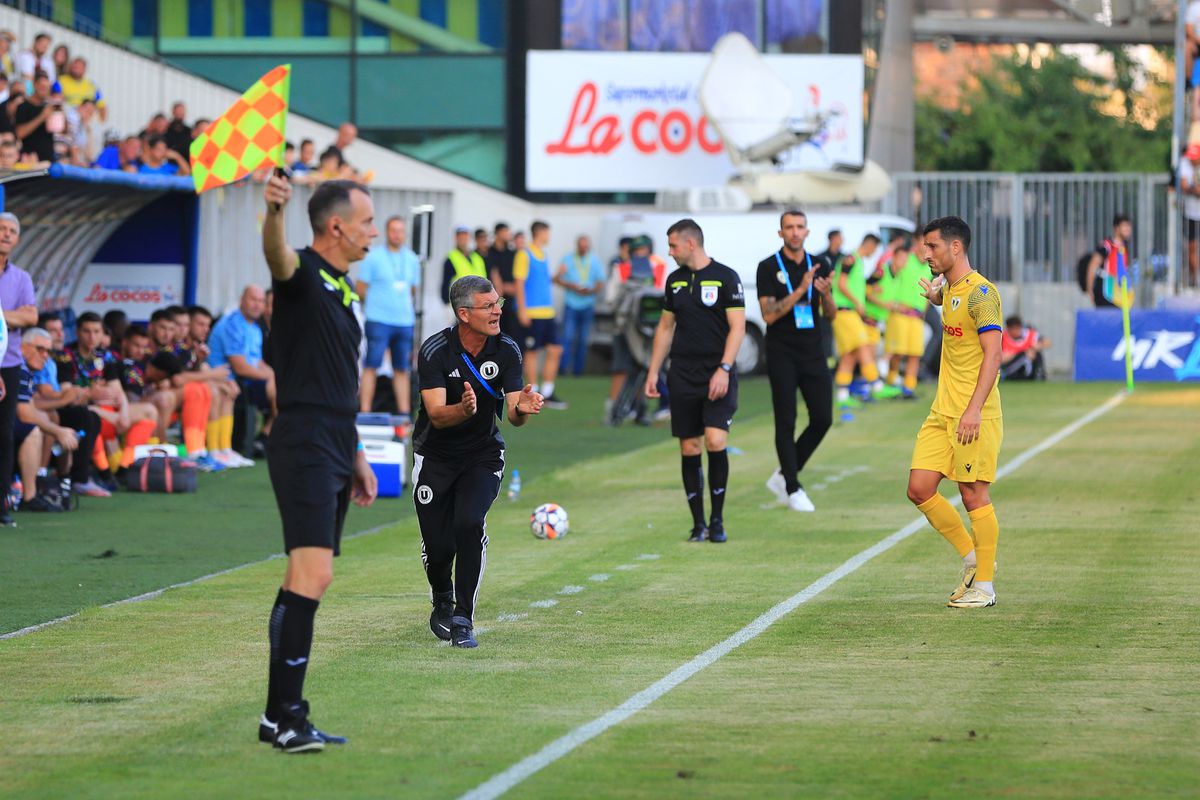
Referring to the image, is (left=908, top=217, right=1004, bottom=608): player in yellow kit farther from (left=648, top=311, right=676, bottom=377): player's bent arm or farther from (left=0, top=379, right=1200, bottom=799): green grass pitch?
(left=648, top=311, right=676, bottom=377): player's bent arm

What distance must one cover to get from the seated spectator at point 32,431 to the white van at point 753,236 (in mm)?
14820

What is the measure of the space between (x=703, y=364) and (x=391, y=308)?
7.85 metres

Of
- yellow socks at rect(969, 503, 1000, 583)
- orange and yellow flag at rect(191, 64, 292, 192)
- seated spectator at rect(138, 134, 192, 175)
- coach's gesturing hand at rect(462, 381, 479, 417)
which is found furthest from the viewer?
seated spectator at rect(138, 134, 192, 175)

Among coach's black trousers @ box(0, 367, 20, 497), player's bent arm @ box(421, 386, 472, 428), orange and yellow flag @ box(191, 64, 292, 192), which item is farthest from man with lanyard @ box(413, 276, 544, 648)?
coach's black trousers @ box(0, 367, 20, 497)

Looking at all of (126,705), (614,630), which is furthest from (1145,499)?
(126,705)

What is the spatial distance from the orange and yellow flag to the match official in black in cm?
271

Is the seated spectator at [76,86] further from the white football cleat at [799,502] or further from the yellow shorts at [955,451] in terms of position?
the yellow shorts at [955,451]

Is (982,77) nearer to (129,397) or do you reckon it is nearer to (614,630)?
(129,397)

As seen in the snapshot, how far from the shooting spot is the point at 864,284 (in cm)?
2559

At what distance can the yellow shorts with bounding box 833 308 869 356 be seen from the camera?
24469mm

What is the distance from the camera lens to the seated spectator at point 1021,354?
29422 mm

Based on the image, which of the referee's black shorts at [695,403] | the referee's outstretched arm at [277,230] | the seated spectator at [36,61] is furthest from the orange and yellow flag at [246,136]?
the seated spectator at [36,61]

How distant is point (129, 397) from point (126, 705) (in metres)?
9.65

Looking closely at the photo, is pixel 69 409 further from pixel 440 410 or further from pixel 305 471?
pixel 305 471
